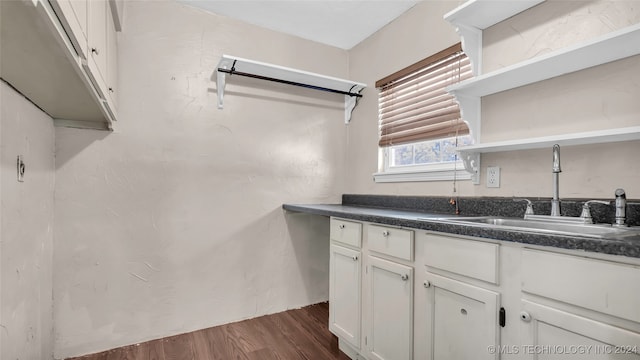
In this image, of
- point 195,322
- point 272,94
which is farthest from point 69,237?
point 272,94

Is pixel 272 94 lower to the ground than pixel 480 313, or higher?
higher

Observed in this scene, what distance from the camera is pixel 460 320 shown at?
1270 millimetres

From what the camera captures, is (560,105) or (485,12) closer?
(560,105)

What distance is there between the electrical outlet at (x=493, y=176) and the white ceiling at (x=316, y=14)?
1.34 meters

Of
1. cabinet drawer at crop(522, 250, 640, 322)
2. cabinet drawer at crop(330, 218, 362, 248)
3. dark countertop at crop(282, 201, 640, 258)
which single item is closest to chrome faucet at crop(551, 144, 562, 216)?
dark countertop at crop(282, 201, 640, 258)

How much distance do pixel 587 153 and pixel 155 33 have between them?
263 cm

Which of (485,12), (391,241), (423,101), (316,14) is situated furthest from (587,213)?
(316,14)

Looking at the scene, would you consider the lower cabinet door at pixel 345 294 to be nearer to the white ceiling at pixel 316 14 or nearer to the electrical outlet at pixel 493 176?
the electrical outlet at pixel 493 176

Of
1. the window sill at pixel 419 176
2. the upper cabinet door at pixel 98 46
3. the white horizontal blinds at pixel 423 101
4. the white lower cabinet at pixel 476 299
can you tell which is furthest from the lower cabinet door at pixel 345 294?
the upper cabinet door at pixel 98 46

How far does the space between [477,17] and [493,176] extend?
0.85 metres

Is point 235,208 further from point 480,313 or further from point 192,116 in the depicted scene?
point 480,313

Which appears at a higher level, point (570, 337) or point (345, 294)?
point (570, 337)

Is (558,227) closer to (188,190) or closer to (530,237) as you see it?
(530,237)

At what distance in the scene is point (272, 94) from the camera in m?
2.66
